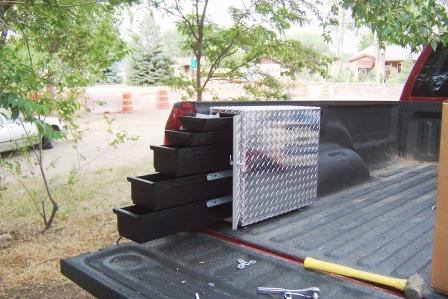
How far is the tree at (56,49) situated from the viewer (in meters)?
Answer: 3.96

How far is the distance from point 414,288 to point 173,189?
4.15 ft

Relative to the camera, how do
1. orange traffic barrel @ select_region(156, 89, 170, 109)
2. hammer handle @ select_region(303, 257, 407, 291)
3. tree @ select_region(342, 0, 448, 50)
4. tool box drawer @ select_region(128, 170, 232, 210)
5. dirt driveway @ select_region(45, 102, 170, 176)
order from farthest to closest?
orange traffic barrel @ select_region(156, 89, 170, 109), dirt driveway @ select_region(45, 102, 170, 176), tree @ select_region(342, 0, 448, 50), tool box drawer @ select_region(128, 170, 232, 210), hammer handle @ select_region(303, 257, 407, 291)

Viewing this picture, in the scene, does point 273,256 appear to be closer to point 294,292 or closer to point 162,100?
point 294,292

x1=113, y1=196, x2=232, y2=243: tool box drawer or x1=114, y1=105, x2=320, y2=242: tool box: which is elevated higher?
x1=114, y1=105, x2=320, y2=242: tool box

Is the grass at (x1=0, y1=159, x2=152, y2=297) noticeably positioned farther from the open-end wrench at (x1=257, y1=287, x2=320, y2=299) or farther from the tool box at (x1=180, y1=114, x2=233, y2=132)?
the open-end wrench at (x1=257, y1=287, x2=320, y2=299)

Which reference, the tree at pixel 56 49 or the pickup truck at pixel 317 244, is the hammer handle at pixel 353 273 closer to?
the pickup truck at pixel 317 244

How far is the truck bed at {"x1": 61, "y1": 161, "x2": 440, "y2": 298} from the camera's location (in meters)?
2.07

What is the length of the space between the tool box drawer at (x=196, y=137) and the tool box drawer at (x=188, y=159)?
3 cm

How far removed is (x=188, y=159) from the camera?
2.61m

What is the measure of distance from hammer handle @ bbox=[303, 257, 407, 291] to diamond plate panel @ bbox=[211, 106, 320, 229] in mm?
670

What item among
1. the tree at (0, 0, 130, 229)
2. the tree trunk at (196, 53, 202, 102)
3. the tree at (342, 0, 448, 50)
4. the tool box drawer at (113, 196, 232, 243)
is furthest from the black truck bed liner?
the tree trunk at (196, 53, 202, 102)

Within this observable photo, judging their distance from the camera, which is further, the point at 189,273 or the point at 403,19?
the point at 403,19

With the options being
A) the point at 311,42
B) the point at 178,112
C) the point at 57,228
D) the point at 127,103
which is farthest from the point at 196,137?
the point at 127,103

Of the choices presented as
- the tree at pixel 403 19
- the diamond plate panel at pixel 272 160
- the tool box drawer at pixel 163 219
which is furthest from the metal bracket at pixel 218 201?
the tree at pixel 403 19
